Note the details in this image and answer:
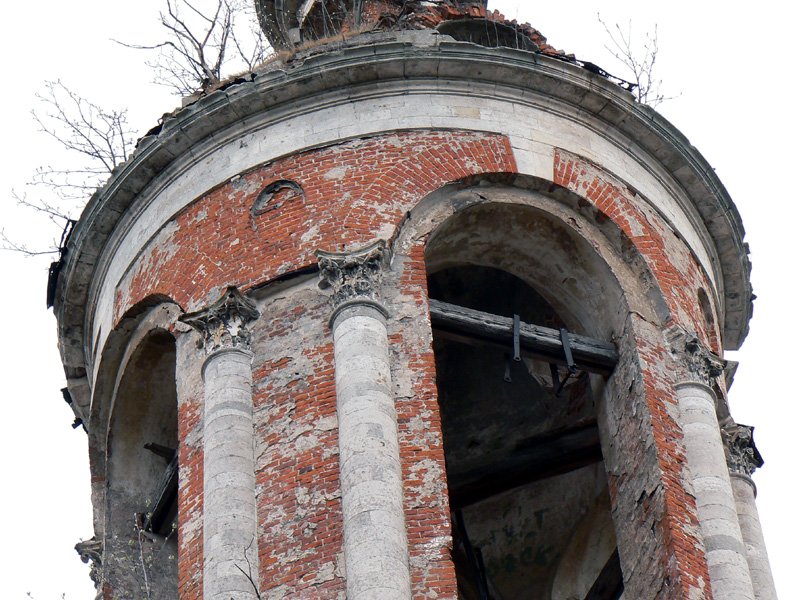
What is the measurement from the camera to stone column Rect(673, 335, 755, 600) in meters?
18.5

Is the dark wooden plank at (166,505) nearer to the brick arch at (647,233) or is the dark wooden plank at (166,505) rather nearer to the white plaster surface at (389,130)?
the white plaster surface at (389,130)

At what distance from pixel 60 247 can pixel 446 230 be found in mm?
4239

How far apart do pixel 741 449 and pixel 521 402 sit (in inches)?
147

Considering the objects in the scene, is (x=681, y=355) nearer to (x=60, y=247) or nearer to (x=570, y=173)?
(x=570, y=173)

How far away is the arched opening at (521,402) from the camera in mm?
20766

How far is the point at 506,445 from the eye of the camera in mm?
23359

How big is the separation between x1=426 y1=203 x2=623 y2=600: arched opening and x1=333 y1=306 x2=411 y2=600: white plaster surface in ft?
4.89

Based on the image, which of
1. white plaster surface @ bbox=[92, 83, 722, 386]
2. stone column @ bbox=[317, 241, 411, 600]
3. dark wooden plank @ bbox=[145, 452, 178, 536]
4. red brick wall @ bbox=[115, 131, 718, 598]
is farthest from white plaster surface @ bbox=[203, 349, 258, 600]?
white plaster surface @ bbox=[92, 83, 722, 386]

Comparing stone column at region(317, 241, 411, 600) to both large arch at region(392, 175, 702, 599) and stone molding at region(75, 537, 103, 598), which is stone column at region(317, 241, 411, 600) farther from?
stone molding at region(75, 537, 103, 598)

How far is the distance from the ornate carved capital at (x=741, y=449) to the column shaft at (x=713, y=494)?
28.8 inches

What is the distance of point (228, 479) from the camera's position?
18.2 meters

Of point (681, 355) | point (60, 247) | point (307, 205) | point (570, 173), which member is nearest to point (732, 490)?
point (681, 355)

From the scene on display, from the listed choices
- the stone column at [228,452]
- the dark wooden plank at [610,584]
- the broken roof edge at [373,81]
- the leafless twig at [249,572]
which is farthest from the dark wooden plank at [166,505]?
the dark wooden plank at [610,584]

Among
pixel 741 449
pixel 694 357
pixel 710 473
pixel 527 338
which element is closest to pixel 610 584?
pixel 741 449
